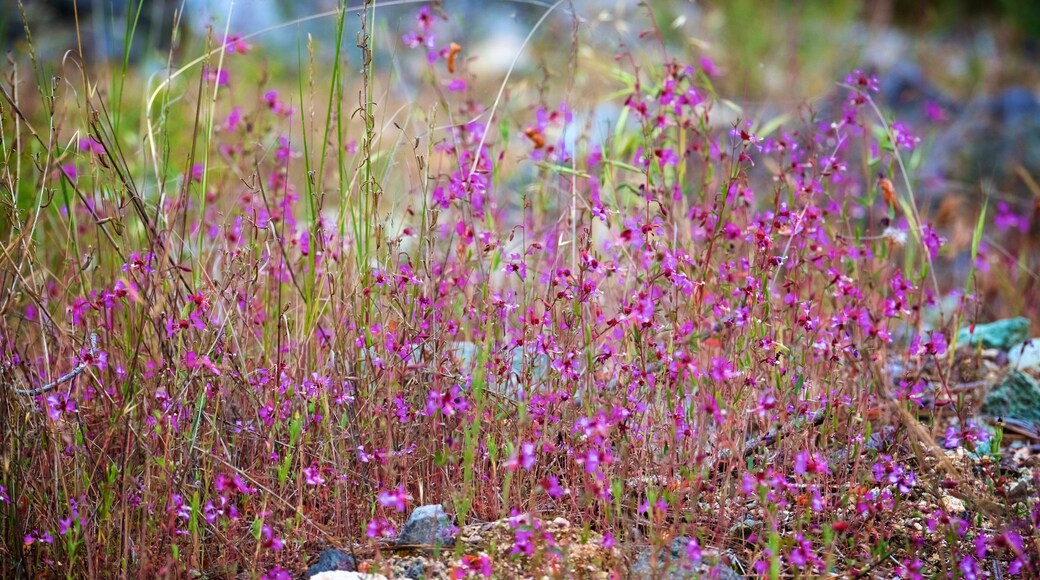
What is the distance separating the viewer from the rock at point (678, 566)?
1941 mm

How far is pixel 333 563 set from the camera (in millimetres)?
2062

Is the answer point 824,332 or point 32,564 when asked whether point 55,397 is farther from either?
point 824,332

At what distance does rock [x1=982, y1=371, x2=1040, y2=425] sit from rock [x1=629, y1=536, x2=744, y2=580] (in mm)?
1485

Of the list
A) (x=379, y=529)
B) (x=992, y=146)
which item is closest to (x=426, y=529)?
(x=379, y=529)

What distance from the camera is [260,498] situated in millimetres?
2248

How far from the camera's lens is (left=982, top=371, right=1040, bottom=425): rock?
121 inches

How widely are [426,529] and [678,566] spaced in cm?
54

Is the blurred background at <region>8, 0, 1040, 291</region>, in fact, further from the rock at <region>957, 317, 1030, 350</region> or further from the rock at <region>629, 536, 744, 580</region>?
the rock at <region>629, 536, 744, 580</region>

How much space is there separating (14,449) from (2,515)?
5.5 inches

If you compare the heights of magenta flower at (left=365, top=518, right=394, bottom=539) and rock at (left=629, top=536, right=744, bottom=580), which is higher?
magenta flower at (left=365, top=518, right=394, bottom=539)

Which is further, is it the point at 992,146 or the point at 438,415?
the point at 992,146

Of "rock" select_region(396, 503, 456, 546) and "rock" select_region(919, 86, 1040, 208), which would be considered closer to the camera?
"rock" select_region(396, 503, 456, 546)

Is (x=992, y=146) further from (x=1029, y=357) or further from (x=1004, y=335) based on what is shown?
(x=1029, y=357)

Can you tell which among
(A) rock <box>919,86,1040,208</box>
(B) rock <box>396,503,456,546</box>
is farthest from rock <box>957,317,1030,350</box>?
(A) rock <box>919,86,1040,208</box>
